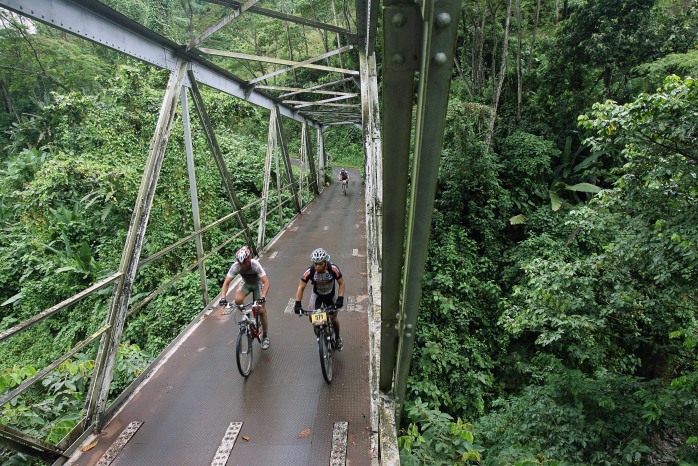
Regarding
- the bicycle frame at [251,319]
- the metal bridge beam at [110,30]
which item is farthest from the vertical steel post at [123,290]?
the bicycle frame at [251,319]

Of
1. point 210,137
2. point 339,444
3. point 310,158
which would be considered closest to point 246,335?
point 339,444

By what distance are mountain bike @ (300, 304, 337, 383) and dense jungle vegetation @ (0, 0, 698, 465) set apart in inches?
38.2

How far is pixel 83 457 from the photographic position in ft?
10.3

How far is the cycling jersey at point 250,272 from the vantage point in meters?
4.46

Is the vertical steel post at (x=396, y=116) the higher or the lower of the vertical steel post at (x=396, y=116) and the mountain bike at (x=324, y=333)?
the higher

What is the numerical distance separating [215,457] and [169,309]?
15.6 feet

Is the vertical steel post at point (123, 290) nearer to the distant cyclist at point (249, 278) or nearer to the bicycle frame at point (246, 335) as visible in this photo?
the distant cyclist at point (249, 278)

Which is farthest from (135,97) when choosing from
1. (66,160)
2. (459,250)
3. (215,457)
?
(215,457)

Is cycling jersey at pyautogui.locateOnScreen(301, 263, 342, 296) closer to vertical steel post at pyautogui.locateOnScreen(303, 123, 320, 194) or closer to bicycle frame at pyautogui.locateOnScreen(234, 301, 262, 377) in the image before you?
bicycle frame at pyautogui.locateOnScreen(234, 301, 262, 377)


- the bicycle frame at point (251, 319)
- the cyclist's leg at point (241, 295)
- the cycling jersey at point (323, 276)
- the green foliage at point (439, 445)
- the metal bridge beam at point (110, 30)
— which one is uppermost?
the metal bridge beam at point (110, 30)

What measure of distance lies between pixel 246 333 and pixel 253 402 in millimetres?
801

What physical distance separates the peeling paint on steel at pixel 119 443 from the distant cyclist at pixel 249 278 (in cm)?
133

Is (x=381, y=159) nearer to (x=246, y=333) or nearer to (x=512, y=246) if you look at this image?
(x=246, y=333)

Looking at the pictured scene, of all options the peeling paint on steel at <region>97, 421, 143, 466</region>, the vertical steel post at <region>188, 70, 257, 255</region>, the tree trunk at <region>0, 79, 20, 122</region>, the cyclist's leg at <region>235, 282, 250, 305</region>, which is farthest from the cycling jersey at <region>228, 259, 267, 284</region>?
the tree trunk at <region>0, 79, 20, 122</region>
